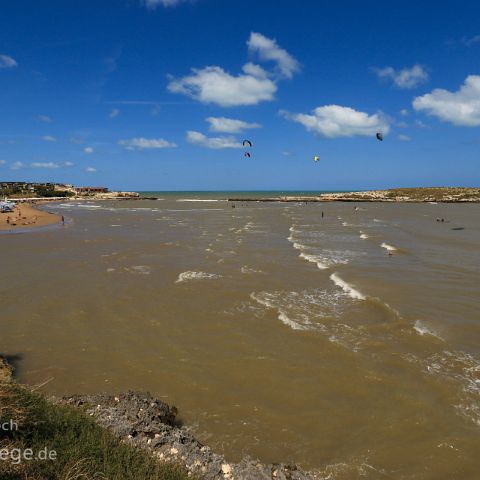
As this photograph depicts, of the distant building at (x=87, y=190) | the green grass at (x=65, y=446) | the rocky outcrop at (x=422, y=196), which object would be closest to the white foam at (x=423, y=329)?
the green grass at (x=65, y=446)

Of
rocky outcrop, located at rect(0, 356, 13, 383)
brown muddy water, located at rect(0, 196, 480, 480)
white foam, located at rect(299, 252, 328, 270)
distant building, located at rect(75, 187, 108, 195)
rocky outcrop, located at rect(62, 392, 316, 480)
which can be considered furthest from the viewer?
distant building, located at rect(75, 187, 108, 195)

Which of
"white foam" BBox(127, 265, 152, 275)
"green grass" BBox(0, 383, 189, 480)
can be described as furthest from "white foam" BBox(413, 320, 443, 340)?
"white foam" BBox(127, 265, 152, 275)

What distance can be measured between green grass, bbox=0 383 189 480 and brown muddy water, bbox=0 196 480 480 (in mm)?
1791

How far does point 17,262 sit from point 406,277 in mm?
19893

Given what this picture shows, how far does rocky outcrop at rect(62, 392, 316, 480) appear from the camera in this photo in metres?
5.33

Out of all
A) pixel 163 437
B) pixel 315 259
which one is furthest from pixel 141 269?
pixel 163 437

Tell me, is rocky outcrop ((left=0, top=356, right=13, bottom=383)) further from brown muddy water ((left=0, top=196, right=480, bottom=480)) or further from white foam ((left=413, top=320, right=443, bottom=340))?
white foam ((left=413, top=320, right=443, bottom=340))

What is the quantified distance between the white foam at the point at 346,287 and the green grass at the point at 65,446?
11.4m

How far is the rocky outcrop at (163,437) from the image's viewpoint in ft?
17.5

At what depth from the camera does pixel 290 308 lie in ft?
45.1

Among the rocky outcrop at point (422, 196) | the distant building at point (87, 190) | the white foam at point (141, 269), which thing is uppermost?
the distant building at point (87, 190)

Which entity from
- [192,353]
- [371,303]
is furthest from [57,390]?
[371,303]

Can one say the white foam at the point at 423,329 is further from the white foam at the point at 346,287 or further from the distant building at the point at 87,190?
the distant building at the point at 87,190

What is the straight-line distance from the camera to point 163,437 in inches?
231
